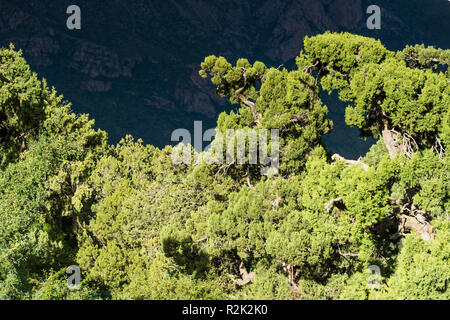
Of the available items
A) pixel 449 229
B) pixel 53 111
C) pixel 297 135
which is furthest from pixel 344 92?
pixel 53 111

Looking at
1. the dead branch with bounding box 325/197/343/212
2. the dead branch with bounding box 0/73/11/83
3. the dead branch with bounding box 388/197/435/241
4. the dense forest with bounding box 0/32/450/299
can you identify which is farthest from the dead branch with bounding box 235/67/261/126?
the dead branch with bounding box 0/73/11/83

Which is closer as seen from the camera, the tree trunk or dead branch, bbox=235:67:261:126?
the tree trunk

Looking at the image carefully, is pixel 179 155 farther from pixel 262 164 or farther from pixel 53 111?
pixel 53 111

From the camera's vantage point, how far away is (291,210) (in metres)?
16.1

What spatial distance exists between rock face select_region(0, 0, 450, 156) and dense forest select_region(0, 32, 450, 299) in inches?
5047

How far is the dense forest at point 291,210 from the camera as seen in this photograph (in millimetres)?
14023

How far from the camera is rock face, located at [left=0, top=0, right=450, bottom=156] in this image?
156375mm

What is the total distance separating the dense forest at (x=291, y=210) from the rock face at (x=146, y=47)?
421ft

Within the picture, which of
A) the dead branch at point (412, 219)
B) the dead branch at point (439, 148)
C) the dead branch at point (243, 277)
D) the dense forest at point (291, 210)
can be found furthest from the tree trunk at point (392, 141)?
the dead branch at point (243, 277)

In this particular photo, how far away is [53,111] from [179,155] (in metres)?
9.82

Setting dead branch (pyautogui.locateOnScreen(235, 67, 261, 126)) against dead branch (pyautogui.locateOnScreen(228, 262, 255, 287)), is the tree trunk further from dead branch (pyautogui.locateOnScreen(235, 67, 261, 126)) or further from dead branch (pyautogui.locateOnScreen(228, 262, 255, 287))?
dead branch (pyautogui.locateOnScreen(228, 262, 255, 287))
